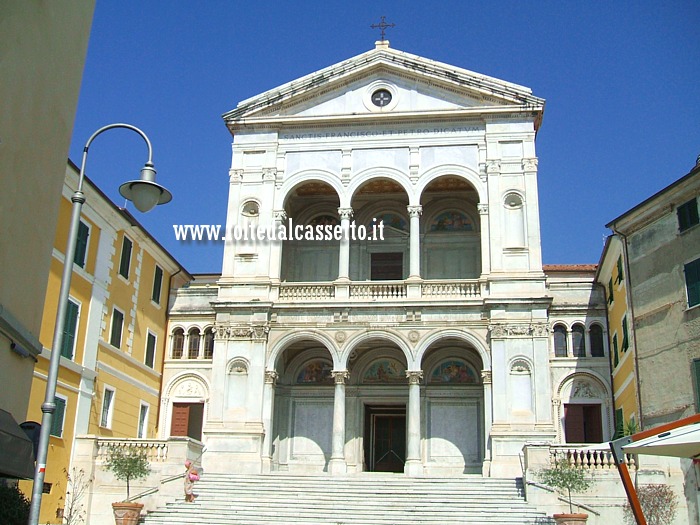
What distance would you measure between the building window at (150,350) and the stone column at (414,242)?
35.9 feet

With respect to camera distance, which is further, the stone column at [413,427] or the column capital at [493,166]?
the column capital at [493,166]

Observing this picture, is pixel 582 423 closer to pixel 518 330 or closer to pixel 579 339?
pixel 579 339

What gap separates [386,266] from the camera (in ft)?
113

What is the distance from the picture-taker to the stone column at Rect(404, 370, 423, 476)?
28.0 metres

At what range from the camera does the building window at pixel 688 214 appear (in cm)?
2373

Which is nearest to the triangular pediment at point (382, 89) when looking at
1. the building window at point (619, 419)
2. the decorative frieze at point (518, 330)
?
the decorative frieze at point (518, 330)

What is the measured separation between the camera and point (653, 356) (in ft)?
82.1

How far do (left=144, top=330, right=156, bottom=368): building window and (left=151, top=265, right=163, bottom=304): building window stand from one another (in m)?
1.52

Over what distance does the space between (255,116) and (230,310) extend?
8.37 metres

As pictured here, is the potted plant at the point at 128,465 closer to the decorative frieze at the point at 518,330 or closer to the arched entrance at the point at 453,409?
the arched entrance at the point at 453,409

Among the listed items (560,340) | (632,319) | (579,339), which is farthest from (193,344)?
(632,319)

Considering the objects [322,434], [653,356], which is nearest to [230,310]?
[322,434]

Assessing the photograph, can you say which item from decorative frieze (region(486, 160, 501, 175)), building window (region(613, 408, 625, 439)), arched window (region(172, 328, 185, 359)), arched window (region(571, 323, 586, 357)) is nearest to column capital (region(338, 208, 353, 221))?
decorative frieze (region(486, 160, 501, 175))

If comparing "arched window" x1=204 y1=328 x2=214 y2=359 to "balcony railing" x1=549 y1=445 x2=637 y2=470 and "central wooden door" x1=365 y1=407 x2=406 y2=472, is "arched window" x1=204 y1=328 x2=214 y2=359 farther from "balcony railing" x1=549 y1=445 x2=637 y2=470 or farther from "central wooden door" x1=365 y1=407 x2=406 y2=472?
"balcony railing" x1=549 y1=445 x2=637 y2=470
